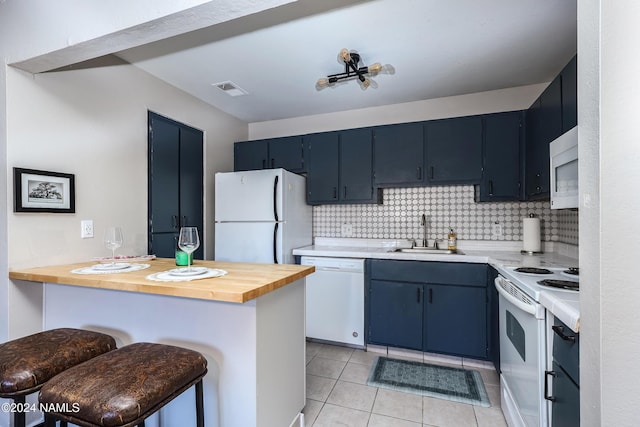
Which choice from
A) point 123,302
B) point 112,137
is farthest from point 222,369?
point 112,137

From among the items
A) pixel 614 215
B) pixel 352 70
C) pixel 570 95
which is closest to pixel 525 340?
pixel 614 215

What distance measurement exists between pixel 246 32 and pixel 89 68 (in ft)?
3.84

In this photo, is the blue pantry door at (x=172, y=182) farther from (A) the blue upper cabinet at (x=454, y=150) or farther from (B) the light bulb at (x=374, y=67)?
(A) the blue upper cabinet at (x=454, y=150)

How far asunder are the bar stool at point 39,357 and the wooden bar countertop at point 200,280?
9.4 inches

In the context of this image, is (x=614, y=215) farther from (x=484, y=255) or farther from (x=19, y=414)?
→ (x=19, y=414)

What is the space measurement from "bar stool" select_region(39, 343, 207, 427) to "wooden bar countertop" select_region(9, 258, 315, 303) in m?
0.25

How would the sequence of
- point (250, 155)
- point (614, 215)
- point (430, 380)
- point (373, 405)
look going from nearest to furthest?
point (614, 215), point (373, 405), point (430, 380), point (250, 155)

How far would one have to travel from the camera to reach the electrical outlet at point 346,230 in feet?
11.1

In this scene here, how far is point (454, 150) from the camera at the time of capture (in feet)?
9.05

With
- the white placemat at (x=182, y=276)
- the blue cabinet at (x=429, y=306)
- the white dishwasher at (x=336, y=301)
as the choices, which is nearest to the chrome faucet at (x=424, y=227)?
the blue cabinet at (x=429, y=306)

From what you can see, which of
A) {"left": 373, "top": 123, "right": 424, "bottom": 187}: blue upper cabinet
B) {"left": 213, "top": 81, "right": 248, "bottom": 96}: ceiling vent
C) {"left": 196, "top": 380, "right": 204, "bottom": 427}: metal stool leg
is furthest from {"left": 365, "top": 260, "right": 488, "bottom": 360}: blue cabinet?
{"left": 213, "top": 81, "right": 248, "bottom": 96}: ceiling vent

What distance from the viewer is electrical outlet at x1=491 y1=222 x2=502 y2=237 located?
9.30 feet

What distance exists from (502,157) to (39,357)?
130 inches

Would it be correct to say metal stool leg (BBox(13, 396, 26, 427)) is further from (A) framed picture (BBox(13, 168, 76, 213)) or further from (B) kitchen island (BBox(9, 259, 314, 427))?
(A) framed picture (BBox(13, 168, 76, 213))
